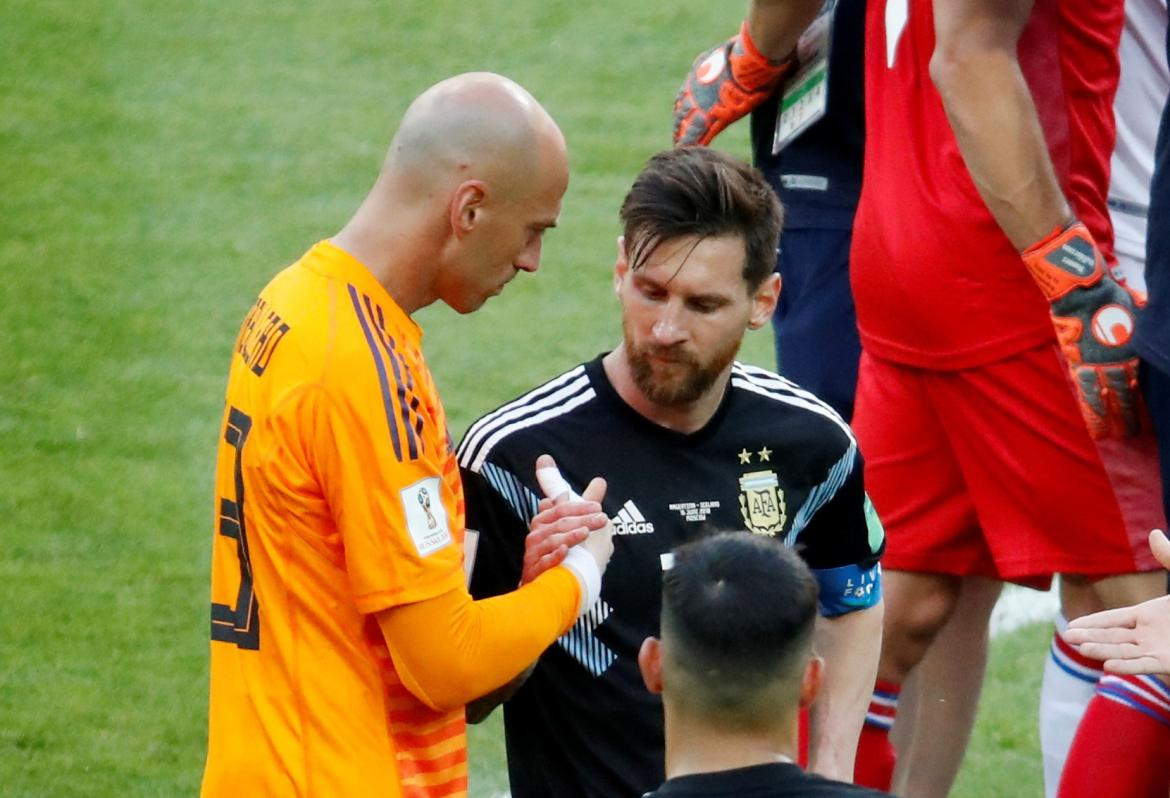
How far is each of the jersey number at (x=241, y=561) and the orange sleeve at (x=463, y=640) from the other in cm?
19

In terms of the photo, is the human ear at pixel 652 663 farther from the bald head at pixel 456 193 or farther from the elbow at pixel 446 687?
the bald head at pixel 456 193

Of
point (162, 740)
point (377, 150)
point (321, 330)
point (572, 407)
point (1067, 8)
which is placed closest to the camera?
point (321, 330)

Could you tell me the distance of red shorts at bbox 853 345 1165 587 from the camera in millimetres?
3684

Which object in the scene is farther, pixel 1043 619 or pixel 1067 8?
pixel 1043 619

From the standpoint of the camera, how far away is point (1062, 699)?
4062 mm

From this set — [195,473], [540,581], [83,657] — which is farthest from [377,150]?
[540,581]

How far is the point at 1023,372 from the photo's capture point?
147 inches

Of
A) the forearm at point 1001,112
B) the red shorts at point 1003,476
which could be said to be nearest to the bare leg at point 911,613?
the red shorts at point 1003,476

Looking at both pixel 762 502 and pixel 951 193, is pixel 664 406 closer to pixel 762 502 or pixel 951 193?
pixel 762 502

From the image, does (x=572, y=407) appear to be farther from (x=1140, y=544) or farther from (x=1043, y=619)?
(x=1043, y=619)

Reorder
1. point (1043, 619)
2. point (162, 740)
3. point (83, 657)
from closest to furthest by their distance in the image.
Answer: point (162, 740) → point (83, 657) → point (1043, 619)

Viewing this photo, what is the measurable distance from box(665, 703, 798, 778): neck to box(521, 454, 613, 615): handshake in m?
0.53

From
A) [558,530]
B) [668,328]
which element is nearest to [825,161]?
[668,328]

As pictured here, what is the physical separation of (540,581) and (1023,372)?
1.31 m
